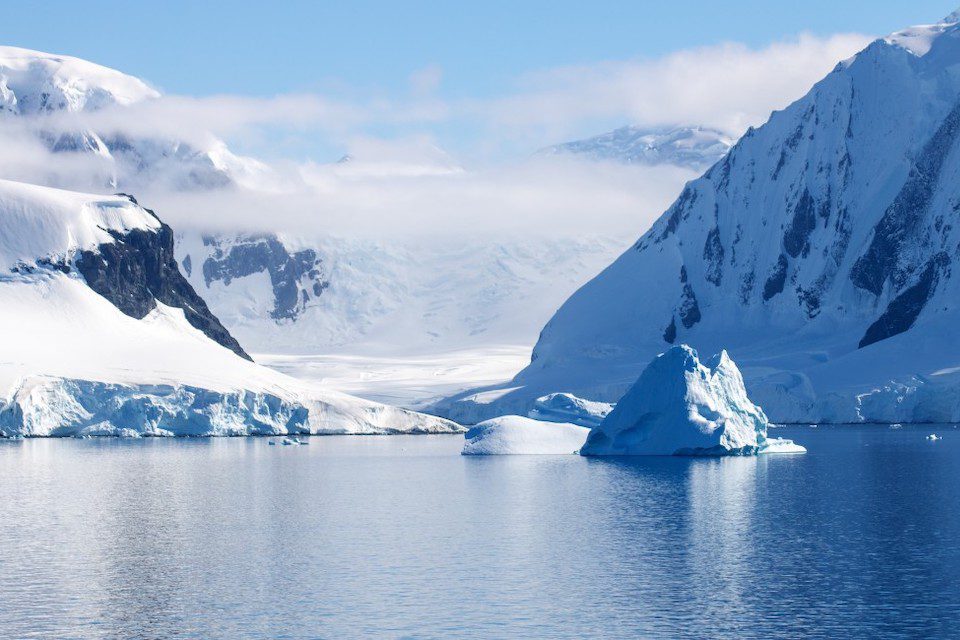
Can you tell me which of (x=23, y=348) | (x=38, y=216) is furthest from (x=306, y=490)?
(x=38, y=216)

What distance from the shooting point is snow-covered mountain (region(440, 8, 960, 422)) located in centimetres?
13688

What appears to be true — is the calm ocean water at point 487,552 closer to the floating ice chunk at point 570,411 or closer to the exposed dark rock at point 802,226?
the floating ice chunk at point 570,411

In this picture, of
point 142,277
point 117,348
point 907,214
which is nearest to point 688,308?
point 907,214

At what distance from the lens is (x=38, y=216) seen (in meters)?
146

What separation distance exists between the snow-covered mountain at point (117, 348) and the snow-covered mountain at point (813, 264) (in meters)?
31.9

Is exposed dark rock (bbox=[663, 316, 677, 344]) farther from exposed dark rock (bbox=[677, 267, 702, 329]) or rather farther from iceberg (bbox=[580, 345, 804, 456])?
iceberg (bbox=[580, 345, 804, 456])

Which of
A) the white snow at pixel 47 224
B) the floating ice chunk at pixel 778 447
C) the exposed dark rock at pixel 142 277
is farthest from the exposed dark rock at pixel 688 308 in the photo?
the floating ice chunk at pixel 778 447

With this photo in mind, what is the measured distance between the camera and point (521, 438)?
87438 millimetres

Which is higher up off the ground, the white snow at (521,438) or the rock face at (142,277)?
the rock face at (142,277)

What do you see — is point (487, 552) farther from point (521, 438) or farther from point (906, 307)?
point (906, 307)

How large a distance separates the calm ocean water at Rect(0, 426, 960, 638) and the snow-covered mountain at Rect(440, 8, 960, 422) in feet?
207

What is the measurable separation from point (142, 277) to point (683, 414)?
9419 centimetres

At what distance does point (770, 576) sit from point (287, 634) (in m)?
13.9

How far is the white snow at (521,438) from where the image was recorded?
87.2 meters
